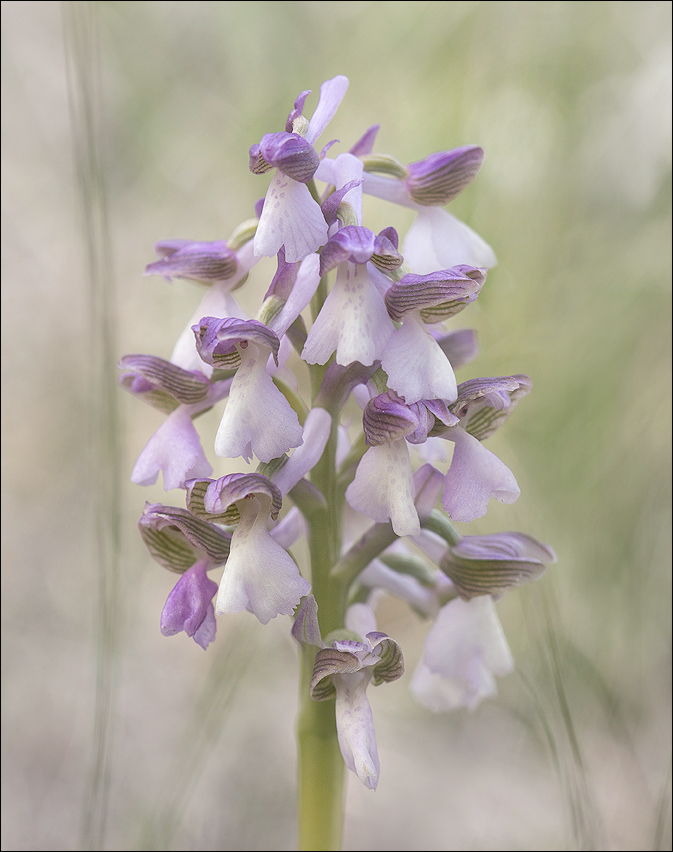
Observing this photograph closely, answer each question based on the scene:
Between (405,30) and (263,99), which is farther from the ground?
→ (405,30)

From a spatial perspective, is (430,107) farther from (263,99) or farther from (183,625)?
(183,625)

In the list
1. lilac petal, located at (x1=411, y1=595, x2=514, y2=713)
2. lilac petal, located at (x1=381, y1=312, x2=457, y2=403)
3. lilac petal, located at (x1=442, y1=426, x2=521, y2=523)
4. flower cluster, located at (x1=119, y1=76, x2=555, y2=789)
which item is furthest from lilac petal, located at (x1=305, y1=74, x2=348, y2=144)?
lilac petal, located at (x1=411, y1=595, x2=514, y2=713)

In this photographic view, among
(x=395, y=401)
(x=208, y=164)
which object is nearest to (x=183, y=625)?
(x=395, y=401)

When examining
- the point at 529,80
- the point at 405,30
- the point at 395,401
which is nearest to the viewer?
the point at 395,401

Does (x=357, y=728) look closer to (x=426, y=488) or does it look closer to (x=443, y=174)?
(x=426, y=488)

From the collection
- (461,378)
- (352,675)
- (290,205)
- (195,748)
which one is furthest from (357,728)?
(461,378)
